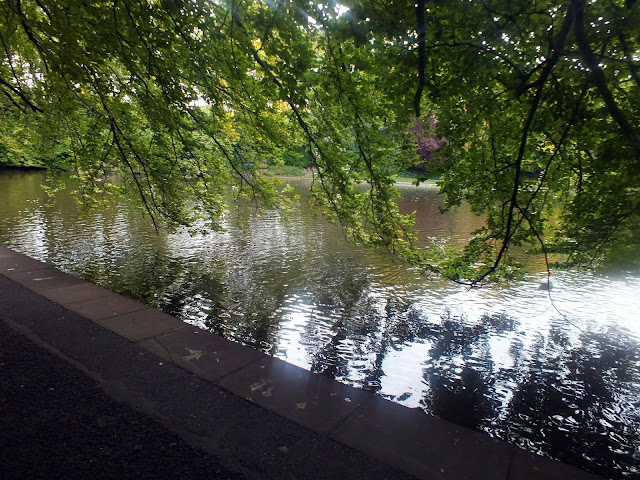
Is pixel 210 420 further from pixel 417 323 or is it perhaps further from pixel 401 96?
pixel 417 323

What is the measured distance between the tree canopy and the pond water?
1.20 metres

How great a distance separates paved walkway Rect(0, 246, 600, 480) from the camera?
87.7 inches

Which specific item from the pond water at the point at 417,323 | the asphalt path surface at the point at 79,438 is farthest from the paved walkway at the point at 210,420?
the pond water at the point at 417,323

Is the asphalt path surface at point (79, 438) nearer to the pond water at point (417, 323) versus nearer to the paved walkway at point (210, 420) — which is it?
the paved walkway at point (210, 420)

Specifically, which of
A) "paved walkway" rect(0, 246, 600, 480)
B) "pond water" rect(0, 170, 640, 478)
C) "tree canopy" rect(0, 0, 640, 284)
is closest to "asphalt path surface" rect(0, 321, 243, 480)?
"paved walkway" rect(0, 246, 600, 480)

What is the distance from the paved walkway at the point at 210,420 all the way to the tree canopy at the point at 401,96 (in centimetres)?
205

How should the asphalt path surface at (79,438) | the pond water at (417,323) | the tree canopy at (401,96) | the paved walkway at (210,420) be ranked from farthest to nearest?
the pond water at (417,323) < the tree canopy at (401,96) < the paved walkway at (210,420) < the asphalt path surface at (79,438)

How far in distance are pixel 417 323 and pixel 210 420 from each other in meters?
4.28

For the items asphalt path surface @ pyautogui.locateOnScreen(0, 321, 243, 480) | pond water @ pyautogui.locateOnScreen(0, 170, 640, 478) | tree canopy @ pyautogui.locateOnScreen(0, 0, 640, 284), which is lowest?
pond water @ pyautogui.locateOnScreen(0, 170, 640, 478)

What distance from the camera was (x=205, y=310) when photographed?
20.7 feet

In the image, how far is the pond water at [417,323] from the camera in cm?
392

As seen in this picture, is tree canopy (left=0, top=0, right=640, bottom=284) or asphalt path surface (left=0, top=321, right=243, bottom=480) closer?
asphalt path surface (left=0, top=321, right=243, bottom=480)

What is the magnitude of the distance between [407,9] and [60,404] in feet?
14.0

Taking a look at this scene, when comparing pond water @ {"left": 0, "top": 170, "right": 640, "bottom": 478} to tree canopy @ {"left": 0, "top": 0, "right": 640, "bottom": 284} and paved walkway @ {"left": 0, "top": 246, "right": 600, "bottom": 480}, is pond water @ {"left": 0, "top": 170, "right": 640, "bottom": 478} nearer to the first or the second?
tree canopy @ {"left": 0, "top": 0, "right": 640, "bottom": 284}
